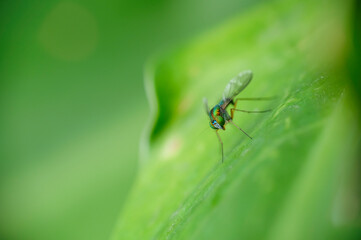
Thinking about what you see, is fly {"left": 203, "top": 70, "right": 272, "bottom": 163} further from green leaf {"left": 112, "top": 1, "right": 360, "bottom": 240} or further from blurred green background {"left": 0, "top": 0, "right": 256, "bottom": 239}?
blurred green background {"left": 0, "top": 0, "right": 256, "bottom": 239}

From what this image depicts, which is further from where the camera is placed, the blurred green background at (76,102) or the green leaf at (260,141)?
the blurred green background at (76,102)

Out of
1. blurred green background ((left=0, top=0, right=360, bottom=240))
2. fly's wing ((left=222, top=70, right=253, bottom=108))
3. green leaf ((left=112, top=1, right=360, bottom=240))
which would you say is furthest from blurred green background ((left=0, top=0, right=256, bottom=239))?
fly's wing ((left=222, top=70, right=253, bottom=108))

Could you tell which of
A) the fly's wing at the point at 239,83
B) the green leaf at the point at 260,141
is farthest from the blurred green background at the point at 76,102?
the fly's wing at the point at 239,83

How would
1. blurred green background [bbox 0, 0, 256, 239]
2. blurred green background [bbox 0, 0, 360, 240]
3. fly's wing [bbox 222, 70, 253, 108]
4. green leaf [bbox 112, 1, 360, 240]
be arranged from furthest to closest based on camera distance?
1. blurred green background [bbox 0, 0, 256, 239]
2. fly's wing [bbox 222, 70, 253, 108]
3. blurred green background [bbox 0, 0, 360, 240]
4. green leaf [bbox 112, 1, 360, 240]

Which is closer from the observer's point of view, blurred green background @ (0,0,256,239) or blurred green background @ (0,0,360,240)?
blurred green background @ (0,0,360,240)

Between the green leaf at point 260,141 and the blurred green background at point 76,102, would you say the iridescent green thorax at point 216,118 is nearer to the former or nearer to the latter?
the green leaf at point 260,141

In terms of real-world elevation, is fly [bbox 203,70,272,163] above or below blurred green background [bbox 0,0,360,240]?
below

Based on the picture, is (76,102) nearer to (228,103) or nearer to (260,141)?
Answer: (228,103)

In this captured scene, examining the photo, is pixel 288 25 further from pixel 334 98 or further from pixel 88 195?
pixel 88 195
